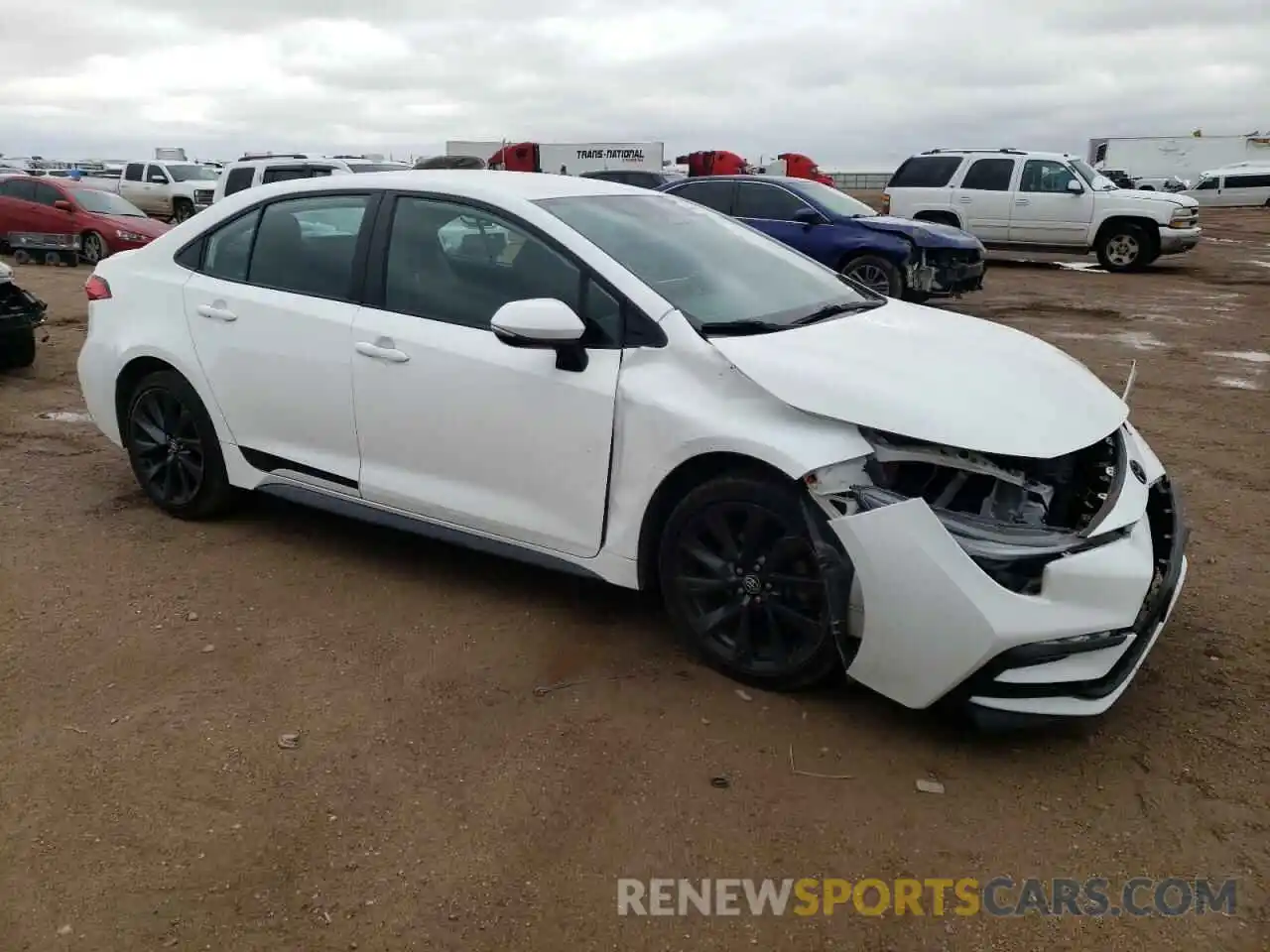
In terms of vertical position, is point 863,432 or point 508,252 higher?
point 508,252

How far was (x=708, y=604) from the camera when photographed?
11.3 feet

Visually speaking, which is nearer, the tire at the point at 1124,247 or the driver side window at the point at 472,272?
the driver side window at the point at 472,272

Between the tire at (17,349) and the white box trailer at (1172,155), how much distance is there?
50997 mm

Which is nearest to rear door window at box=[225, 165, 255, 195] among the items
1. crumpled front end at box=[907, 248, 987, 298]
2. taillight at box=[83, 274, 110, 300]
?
crumpled front end at box=[907, 248, 987, 298]

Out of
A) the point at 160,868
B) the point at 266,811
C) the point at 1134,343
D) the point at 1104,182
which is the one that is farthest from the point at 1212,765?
the point at 1104,182

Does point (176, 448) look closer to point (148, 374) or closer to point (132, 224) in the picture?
point (148, 374)

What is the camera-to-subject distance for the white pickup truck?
2362 centimetres

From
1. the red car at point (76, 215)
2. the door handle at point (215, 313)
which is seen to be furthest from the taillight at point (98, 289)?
the red car at point (76, 215)

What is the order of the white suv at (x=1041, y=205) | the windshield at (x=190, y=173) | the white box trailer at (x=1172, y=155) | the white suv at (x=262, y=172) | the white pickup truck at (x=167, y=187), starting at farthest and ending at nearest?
1. the white box trailer at (x=1172, y=155)
2. the windshield at (x=190, y=173)
3. the white pickup truck at (x=167, y=187)
4. the white suv at (x=1041, y=205)
5. the white suv at (x=262, y=172)

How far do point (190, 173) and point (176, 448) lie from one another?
22719 millimetres

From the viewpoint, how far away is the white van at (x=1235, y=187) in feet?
128

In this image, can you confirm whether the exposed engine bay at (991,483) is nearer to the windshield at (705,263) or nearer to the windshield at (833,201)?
the windshield at (705,263)

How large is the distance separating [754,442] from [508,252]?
126 cm

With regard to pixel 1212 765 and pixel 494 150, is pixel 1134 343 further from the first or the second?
pixel 494 150
